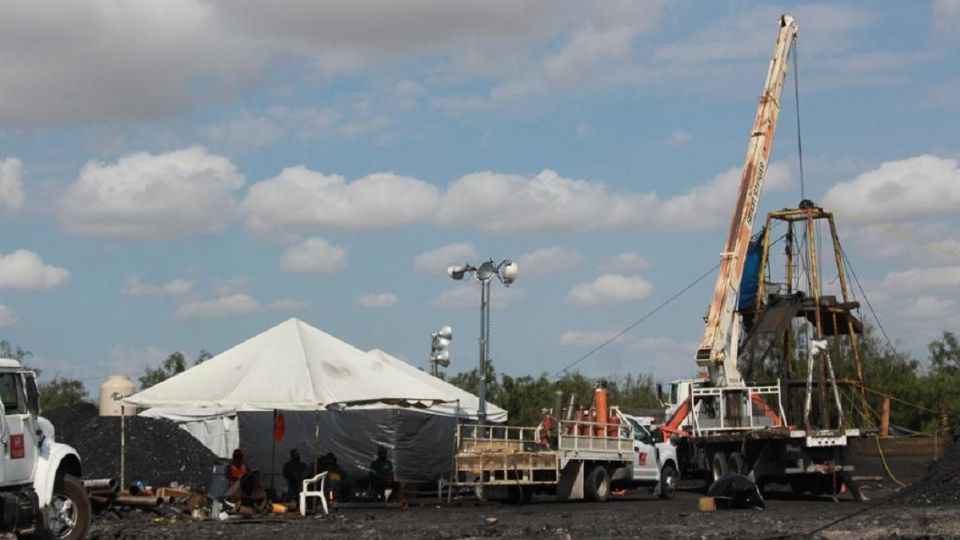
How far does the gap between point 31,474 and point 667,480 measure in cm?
1967

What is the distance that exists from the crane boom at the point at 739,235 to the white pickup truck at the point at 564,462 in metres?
3.04

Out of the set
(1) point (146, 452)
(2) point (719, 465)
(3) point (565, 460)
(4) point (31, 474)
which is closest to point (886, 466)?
(2) point (719, 465)

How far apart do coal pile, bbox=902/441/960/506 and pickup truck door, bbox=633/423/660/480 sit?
20.5 ft

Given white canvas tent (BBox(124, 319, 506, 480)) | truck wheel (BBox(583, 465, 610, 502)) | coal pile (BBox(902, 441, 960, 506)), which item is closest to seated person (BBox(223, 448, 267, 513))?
white canvas tent (BBox(124, 319, 506, 480))

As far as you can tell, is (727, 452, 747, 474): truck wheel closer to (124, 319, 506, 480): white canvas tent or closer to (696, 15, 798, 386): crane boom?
(696, 15, 798, 386): crane boom

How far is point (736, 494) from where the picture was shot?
28391 millimetres

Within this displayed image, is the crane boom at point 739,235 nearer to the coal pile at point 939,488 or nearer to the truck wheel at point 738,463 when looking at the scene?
the truck wheel at point 738,463

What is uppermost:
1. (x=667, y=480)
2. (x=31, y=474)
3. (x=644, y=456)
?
(x=644, y=456)

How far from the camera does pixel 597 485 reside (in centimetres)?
3158

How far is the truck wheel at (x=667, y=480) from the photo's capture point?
34625 mm

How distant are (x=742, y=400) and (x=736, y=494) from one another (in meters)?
7.17

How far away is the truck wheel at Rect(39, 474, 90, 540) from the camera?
18.6 m

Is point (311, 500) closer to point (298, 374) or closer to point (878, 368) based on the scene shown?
point (298, 374)

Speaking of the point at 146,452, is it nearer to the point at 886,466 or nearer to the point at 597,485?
the point at 597,485
